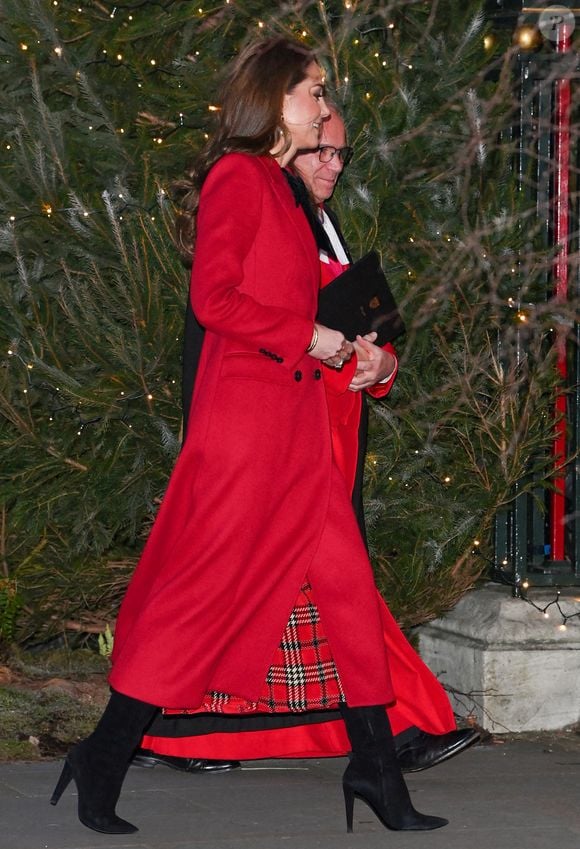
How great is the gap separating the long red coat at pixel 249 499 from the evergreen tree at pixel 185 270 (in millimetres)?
1151

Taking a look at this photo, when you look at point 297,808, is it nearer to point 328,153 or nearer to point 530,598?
point 530,598

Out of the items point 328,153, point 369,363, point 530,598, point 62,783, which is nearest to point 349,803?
point 62,783

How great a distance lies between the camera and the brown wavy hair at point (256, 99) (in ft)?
13.2

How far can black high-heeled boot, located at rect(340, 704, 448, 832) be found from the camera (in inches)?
156

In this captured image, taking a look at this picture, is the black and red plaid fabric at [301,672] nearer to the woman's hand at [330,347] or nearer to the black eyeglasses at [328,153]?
the woman's hand at [330,347]

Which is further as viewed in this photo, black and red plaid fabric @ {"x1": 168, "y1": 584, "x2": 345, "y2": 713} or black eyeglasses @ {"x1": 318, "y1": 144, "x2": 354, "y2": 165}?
black eyeglasses @ {"x1": 318, "y1": 144, "x2": 354, "y2": 165}

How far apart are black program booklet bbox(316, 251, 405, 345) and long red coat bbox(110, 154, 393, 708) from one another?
0.07 metres

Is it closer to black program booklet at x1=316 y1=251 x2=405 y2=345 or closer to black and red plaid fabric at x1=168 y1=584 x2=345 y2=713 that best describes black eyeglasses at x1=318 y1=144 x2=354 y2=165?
black program booklet at x1=316 y1=251 x2=405 y2=345

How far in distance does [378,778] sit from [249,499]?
0.80 metres

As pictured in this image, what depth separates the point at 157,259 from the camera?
5164 millimetres

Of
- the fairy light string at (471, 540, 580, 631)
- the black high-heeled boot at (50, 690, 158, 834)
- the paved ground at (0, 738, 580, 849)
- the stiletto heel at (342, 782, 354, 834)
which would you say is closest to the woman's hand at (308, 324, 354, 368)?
the black high-heeled boot at (50, 690, 158, 834)

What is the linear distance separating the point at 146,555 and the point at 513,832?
1.24 m

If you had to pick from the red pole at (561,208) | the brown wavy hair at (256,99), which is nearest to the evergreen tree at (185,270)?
the red pole at (561,208)

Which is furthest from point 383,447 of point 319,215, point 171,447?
point 319,215
